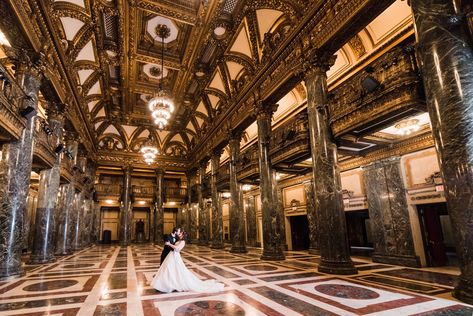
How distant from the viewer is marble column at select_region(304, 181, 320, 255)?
10.8 metres

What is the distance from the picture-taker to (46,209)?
8742mm

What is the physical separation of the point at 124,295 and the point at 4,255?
12.1 ft

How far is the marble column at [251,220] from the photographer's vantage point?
1481 centimetres

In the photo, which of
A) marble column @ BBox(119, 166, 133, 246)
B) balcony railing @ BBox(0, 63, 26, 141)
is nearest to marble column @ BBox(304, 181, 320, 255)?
balcony railing @ BBox(0, 63, 26, 141)

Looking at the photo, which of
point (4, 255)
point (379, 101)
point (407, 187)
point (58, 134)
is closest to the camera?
→ point (379, 101)

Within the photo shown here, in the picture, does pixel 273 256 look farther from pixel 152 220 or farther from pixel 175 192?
pixel 152 220

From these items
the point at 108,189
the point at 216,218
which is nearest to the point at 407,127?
the point at 216,218

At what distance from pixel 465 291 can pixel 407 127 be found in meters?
4.65

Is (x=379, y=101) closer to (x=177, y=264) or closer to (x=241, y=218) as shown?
(x=177, y=264)

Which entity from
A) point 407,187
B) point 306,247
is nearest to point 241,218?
point 306,247

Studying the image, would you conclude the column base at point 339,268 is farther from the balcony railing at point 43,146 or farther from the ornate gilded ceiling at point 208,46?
the balcony railing at point 43,146

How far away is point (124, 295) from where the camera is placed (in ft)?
13.9

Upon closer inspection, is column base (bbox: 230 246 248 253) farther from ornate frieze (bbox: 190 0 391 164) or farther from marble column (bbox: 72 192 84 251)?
marble column (bbox: 72 192 84 251)

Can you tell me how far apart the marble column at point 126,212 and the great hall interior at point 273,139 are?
330 centimetres
